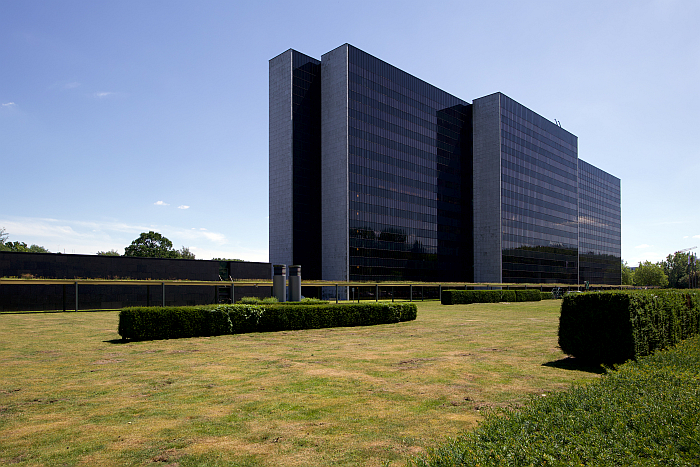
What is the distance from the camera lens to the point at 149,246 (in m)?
106

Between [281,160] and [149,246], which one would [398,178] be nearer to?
[281,160]

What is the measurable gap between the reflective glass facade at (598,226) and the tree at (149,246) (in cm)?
11236

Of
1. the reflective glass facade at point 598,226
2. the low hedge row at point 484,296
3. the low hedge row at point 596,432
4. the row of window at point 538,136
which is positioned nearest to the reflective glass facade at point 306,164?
the low hedge row at point 484,296

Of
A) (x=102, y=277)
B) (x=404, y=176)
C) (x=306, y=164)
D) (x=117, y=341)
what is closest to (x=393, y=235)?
(x=404, y=176)

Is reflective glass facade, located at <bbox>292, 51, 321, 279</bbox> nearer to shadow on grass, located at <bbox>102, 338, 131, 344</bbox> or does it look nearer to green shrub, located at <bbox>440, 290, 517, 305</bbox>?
green shrub, located at <bbox>440, 290, 517, 305</bbox>

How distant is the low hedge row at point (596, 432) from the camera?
411 centimetres

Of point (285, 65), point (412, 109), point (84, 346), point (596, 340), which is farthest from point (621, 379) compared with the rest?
point (412, 109)

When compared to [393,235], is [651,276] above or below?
below

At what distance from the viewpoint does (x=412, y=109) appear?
262 ft

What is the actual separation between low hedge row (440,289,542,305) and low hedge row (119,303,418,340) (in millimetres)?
22804

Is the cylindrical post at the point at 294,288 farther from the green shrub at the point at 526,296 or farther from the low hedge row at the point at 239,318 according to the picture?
the green shrub at the point at 526,296

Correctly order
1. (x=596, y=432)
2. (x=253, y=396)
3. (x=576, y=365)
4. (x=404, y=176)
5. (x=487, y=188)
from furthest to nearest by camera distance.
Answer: (x=487, y=188) < (x=404, y=176) < (x=576, y=365) < (x=253, y=396) < (x=596, y=432)

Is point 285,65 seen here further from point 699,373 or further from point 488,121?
point 699,373

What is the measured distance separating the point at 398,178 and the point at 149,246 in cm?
6517
